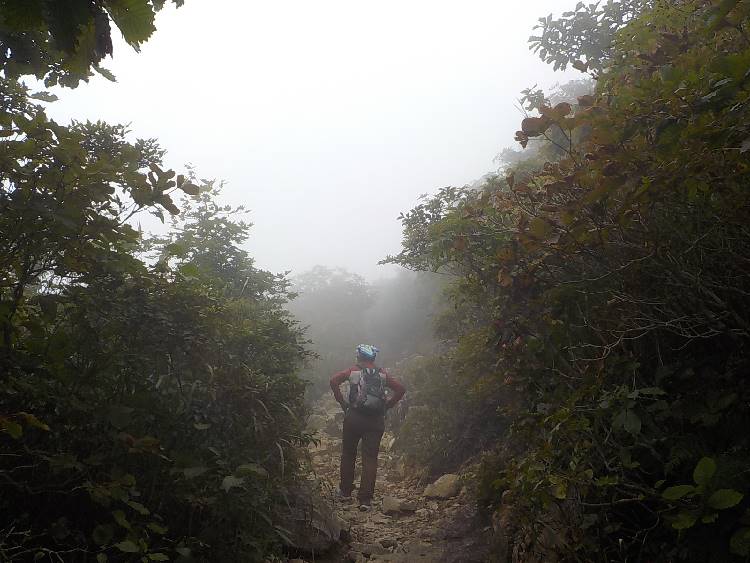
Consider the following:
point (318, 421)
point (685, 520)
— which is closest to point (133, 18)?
point (685, 520)

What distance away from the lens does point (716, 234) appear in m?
2.34

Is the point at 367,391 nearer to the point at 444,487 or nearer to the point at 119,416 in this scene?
the point at 444,487

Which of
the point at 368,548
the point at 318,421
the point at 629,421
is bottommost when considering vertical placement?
the point at 368,548

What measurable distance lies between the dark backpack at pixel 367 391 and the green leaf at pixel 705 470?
4.62 meters

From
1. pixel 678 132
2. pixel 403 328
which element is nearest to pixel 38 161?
pixel 678 132

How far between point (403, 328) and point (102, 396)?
16.9m

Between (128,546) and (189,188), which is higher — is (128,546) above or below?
below

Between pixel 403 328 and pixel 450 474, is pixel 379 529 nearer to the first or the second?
pixel 450 474

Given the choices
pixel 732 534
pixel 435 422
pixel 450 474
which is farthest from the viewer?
pixel 435 422

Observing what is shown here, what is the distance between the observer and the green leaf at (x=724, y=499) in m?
1.54

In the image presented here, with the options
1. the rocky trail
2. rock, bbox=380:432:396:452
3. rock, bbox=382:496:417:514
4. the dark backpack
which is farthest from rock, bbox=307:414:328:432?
rock, bbox=382:496:417:514

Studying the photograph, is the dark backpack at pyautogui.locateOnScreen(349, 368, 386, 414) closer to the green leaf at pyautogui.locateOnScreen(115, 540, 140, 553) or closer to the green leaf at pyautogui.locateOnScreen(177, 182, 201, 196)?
the green leaf at pyautogui.locateOnScreen(177, 182, 201, 196)

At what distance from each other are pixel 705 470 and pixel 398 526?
13.6 feet

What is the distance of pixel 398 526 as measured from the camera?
16.6ft
